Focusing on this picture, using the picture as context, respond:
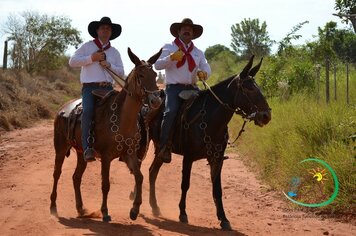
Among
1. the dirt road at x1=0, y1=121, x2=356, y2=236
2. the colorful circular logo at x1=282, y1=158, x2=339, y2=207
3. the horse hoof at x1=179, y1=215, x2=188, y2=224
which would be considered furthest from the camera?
the colorful circular logo at x1=282, y1=158, x2=339, y2=207

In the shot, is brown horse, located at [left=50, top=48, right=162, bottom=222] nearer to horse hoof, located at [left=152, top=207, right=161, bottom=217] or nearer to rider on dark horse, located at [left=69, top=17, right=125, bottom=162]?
rider on dark horse, located at [left=69, top=17, right=125, bottom=162]

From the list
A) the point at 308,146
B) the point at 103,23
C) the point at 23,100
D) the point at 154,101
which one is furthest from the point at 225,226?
the point at 23,100

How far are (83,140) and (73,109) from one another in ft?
2.87

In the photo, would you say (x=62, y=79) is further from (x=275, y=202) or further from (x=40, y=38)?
(x=275, y=202)

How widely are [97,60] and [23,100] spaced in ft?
50.8

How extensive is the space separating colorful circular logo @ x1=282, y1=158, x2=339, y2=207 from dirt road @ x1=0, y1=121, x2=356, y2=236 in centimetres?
27

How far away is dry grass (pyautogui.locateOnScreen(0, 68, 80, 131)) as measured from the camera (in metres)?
19.1

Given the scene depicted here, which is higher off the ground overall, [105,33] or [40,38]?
[40,38]

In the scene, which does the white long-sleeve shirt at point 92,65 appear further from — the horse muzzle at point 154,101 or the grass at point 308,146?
the grass at point 308,146

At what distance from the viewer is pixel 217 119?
758 centimetres

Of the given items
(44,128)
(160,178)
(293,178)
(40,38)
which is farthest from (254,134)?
(40,38)

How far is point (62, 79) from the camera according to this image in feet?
123

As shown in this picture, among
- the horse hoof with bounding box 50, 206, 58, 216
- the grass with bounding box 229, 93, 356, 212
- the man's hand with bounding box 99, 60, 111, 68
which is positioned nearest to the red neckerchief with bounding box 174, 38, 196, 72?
the man's hand with bounding box 99, 60, 111, 68

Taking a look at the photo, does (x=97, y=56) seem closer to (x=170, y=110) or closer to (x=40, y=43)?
(x=170, y=110)
